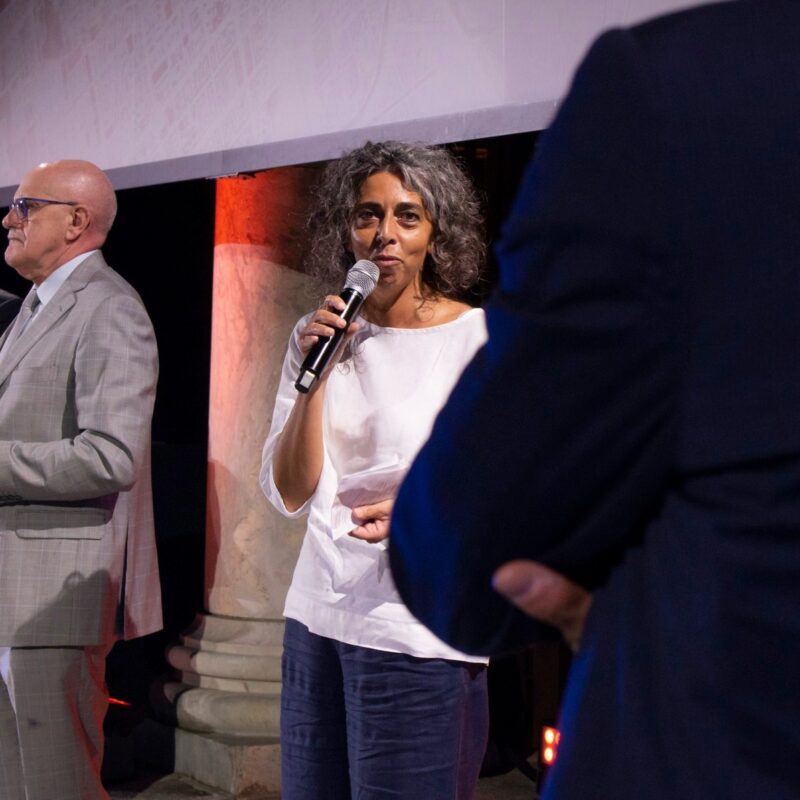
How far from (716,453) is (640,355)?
0.09m

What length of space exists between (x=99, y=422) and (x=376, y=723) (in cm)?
124

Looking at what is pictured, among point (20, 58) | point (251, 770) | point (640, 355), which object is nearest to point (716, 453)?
point (640, 355)

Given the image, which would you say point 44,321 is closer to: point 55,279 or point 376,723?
point 55,279

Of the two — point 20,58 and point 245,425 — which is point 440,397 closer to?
point 245,425

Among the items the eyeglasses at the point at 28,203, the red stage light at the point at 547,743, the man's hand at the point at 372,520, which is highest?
the eyeglasses at the point at 28,203

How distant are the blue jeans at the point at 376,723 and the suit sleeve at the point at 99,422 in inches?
34.6

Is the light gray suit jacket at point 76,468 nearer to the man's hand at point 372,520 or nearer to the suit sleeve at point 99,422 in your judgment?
the suit sleeve at point 99,422

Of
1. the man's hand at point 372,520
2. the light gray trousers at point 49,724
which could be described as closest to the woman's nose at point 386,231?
the man's hand at point 372,520

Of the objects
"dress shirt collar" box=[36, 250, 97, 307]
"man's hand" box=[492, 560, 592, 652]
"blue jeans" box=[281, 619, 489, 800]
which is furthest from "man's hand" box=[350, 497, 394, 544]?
"dress shirt collar" box=[36, 250, 97, 307]

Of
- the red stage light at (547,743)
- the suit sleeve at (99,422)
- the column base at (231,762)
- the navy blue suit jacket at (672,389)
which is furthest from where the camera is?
the column base at (231,762)

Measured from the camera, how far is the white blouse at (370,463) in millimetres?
2221

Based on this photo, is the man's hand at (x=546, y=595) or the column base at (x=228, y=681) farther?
the column base at (x=228, y=681)

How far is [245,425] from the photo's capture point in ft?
15.6

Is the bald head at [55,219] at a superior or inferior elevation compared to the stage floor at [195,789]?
superior
